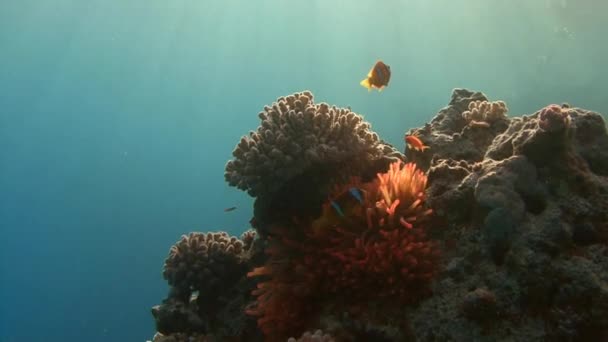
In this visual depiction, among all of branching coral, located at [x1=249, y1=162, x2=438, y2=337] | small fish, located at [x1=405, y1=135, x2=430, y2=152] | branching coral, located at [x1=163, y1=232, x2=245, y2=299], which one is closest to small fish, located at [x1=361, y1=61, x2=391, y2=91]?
small fish, located at [x1=405, y1=135, x2=430, y2=152]

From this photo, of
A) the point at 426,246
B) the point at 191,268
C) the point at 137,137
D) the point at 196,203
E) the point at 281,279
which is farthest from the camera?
the point at 137,137

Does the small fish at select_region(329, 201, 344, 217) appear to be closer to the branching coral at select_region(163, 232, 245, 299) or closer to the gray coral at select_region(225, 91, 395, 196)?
the gray coral at select_region(225, 91, 395, 196)

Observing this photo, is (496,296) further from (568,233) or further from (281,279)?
(281,279)

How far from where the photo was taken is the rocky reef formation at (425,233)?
3.08 meters

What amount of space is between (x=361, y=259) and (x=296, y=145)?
1.53m

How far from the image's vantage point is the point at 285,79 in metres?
100

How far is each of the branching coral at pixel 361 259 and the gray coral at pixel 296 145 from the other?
74cm

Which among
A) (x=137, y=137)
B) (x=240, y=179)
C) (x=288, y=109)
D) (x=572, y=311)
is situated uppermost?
(x=137, y=137)

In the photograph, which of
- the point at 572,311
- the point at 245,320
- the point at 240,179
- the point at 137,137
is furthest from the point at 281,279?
the point at 137,137

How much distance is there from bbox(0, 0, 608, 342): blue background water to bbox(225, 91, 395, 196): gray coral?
41.4 meters

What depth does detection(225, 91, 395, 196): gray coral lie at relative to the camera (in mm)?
4516

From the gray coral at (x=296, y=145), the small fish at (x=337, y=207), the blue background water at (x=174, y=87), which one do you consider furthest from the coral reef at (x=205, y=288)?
the blue background water at (x=174, y=87)

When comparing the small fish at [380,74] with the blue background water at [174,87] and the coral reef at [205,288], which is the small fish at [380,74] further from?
the blue background water at [174,87]

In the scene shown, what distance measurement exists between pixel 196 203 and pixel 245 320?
70.3 meters
